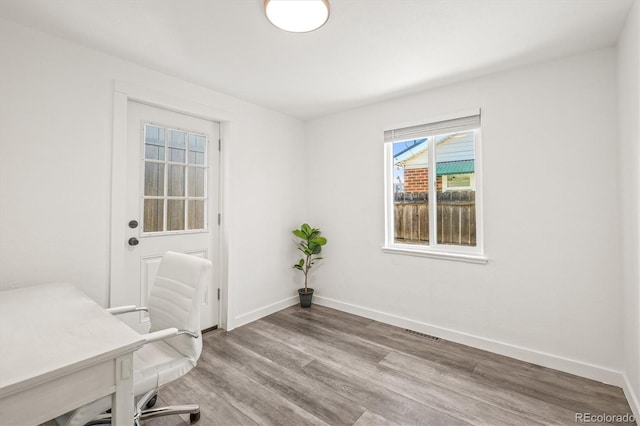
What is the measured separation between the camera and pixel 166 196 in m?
2.71

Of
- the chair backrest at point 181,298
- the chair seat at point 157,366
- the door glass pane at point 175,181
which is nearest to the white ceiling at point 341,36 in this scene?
the door glass pane at point 175,181

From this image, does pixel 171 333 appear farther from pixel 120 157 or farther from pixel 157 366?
pixel 120 157

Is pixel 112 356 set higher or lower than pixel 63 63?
lower

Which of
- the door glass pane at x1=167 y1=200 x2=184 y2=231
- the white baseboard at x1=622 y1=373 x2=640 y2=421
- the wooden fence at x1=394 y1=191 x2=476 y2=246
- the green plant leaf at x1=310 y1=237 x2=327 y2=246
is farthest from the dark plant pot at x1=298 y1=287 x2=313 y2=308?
the white baseboard at x1=622 y1=373 x2=640 y2=421

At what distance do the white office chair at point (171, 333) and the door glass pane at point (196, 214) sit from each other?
1.11 metres

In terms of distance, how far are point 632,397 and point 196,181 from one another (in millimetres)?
3683

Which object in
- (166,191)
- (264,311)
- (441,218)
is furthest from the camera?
(264,311)

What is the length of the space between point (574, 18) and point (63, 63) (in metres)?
3.38

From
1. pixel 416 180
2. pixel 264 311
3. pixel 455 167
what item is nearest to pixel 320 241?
pixel 264 311

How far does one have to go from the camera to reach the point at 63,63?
205cm

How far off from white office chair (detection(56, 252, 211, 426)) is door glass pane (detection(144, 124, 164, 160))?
120 centimetres

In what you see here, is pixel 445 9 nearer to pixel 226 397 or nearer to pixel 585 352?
pixel 585 352

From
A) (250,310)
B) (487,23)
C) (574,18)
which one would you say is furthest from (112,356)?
(574,18)

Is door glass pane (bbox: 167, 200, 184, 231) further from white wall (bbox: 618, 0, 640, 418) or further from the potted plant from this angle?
white wall (bbox: 618, 0, 640, 418)
